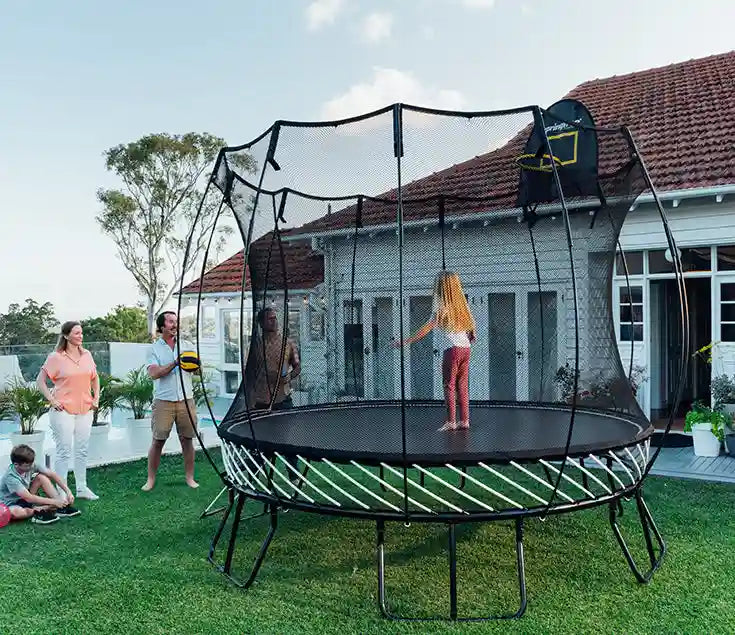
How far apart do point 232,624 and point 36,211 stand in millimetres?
15333

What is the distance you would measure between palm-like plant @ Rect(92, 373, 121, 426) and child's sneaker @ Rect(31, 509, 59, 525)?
214 cm

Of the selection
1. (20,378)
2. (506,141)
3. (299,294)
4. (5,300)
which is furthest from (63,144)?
(506,141)

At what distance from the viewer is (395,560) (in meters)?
3.73

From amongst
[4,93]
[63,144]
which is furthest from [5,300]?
[4,93]

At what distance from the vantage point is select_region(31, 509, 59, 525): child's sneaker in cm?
448

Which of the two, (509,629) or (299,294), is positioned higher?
(299,294)

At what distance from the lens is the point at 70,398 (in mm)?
5008

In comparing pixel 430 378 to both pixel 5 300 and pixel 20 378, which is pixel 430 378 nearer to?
pixel 20 378

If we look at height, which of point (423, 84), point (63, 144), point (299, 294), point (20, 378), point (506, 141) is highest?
point (63, 144)

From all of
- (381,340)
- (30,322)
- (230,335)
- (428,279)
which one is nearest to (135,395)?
(381,340)

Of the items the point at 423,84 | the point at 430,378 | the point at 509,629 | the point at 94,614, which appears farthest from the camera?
the point at 423,84

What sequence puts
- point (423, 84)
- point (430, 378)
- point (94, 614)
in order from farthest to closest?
point (423, 84) → point (430, 378) → point (94, 614)

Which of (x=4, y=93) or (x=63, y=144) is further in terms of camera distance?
(x=63, y=144)

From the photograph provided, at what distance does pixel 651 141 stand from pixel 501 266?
3.97 m
